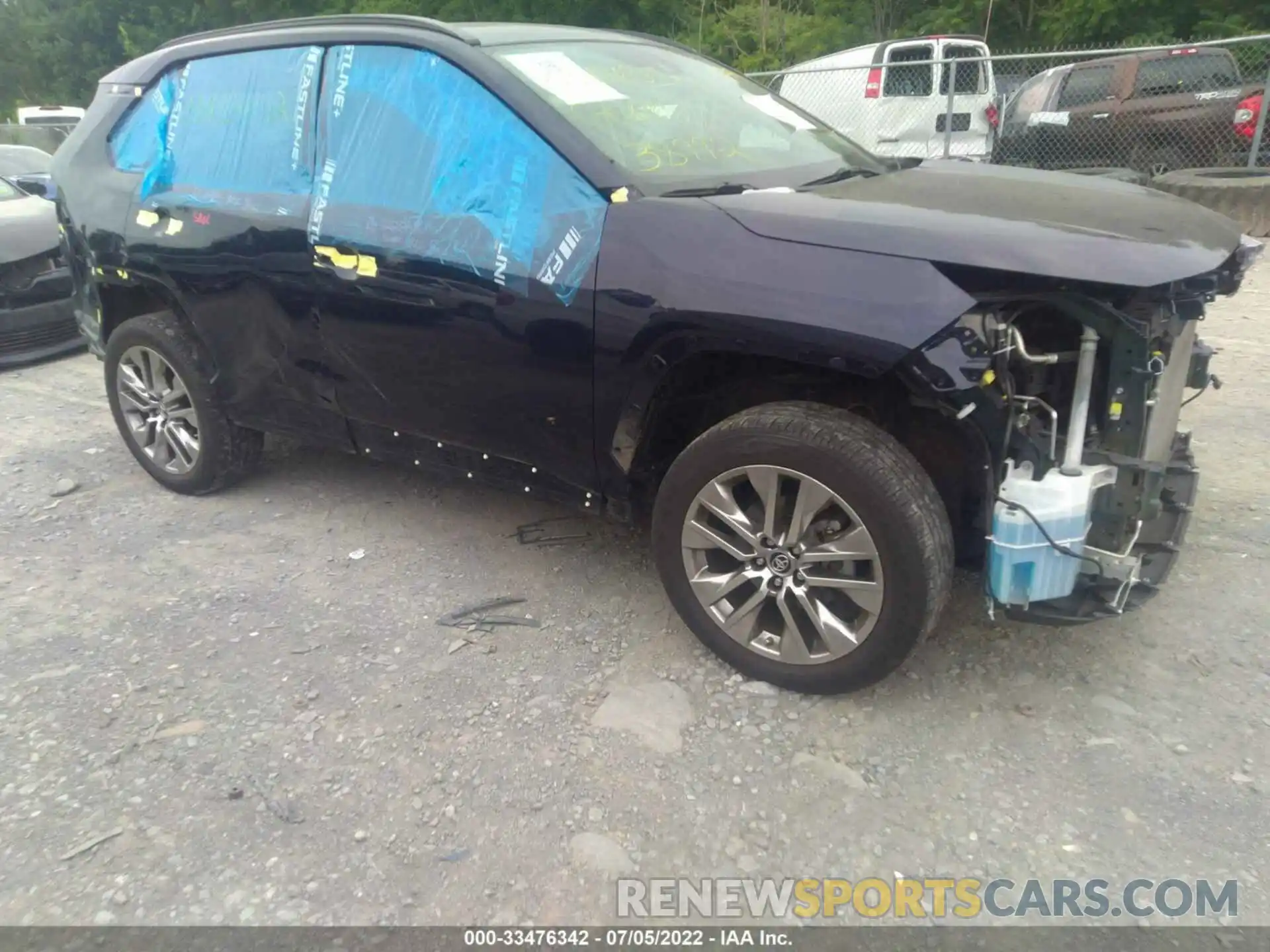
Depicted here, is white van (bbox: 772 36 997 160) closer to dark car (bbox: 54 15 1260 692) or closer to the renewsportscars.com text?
dark car (bbox: 54 15 1260 692)


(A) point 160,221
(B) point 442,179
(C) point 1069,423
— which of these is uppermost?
(B) point 442,179

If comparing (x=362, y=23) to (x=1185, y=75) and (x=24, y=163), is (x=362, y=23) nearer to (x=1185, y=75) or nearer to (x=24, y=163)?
(x=24, y=163)

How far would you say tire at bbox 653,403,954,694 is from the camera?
8.04 ft

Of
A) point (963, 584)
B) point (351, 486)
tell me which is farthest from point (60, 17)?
point (963, 584)

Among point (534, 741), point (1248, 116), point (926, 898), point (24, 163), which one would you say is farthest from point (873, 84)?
point (926, 898)

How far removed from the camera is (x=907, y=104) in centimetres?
1141

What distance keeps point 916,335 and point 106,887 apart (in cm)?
234

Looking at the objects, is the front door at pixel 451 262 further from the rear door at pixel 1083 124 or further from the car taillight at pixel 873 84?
the car taillight at pixel 873 84

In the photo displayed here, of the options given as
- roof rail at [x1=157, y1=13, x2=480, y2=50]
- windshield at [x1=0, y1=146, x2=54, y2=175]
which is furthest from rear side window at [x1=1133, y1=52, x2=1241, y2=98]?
windshield at [x1=0, y1=146, x2=54, y2=175]

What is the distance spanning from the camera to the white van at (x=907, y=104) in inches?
444

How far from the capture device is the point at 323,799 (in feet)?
8.09

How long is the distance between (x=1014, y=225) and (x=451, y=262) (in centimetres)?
166

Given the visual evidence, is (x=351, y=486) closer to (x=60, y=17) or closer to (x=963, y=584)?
(x=963, y=584)

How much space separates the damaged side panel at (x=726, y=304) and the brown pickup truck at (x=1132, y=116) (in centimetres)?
954
